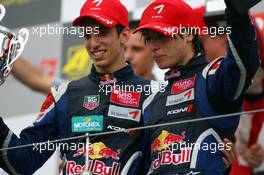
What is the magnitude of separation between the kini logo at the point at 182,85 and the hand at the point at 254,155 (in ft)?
2.76

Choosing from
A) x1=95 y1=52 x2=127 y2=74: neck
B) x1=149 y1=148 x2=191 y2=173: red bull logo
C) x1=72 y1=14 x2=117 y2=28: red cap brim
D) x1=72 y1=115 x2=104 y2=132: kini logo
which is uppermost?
x1=72 y1=14 x2=117 y2=28: red cap brim

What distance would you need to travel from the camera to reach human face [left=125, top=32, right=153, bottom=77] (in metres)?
4.14

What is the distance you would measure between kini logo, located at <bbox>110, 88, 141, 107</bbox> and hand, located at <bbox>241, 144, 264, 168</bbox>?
740 millimetres

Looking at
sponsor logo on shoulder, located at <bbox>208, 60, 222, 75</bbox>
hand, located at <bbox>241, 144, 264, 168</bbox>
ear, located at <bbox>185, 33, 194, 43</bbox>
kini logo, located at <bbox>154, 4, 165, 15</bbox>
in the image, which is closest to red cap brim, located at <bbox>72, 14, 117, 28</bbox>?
kini logo, located at <bbox>154, 4, 165, 15</bbox>

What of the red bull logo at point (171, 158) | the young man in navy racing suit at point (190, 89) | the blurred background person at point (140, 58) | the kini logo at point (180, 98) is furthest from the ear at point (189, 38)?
the blurred background person at point (140, 58)

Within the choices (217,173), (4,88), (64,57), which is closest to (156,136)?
(217,173)

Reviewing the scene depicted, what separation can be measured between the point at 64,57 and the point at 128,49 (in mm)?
1193

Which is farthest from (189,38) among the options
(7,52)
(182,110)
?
(7,52)

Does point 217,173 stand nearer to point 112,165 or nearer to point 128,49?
point 112,165

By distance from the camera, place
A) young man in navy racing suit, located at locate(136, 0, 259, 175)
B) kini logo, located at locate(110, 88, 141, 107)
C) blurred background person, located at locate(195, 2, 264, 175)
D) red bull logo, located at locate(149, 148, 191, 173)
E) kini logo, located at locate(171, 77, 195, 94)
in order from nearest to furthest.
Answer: young man in navy racing suit, located at locate(136, 0, 259, 175) → red bull logo, located at locate(149, 148, 191, 173) → kini logo, located at locate(171, 77, 195, 94) → kini logo, located at locate(110, 88, 141, 107) → blurred background person, located at locate(195, 2, 264, 175)

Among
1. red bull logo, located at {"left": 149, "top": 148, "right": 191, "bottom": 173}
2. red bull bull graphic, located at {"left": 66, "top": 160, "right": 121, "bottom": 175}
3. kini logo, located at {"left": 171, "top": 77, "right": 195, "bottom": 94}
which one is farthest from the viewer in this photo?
red bull bull graphic, located at {"left": 66, "top": 160, "right": 121, "bottom": 175}

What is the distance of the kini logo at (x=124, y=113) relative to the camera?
3232mm

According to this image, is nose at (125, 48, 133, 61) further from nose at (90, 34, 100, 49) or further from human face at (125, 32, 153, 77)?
nose at (90, 34, 100, 49)

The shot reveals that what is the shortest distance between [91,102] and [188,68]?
0.43 m
